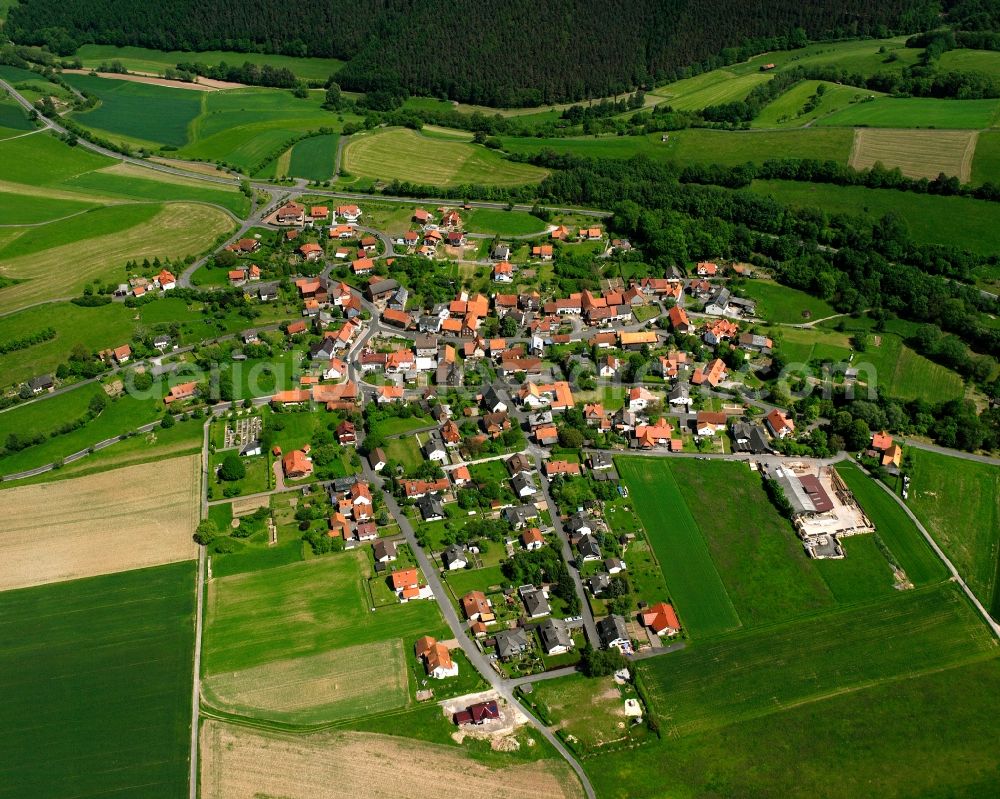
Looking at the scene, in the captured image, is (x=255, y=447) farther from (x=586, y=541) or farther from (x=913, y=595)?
(x=913, y=595)

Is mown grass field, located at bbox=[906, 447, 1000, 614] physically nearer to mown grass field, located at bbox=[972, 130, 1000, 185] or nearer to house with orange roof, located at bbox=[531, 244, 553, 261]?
house with orange roof, located at bbox=[531, 244, 553, 261]

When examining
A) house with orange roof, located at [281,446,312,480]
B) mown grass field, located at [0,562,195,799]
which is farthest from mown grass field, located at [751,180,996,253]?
mown grass field, located at [0,562,195,799]

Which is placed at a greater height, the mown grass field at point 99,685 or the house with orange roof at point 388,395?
the house with orange roof at point 388,395

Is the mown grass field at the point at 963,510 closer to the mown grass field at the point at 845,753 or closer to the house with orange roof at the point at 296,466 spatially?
the mown grass field at the point at 845,753

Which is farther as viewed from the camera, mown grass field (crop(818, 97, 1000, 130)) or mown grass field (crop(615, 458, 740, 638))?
mown grass field (crop(818, 97, 1000, 130))

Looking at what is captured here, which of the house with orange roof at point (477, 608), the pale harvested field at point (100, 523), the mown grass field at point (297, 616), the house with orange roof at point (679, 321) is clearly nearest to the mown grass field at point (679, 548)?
the house with orange roof at point (477, 608)

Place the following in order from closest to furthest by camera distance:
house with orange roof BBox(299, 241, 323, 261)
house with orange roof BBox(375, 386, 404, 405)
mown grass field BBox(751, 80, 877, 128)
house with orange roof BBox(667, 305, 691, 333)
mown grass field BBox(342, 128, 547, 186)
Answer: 1. house with orange roof BBox(375, 386, 404, 405)
2. house with orange roof BBox(667, 305, 691, 333)
3. house with orange roof BBox(299, 241, 323, 261)
4. mown grass field BBox(342, 128, 547, 186)
5. mown grass field BBox(751, 80, 877, 128)
